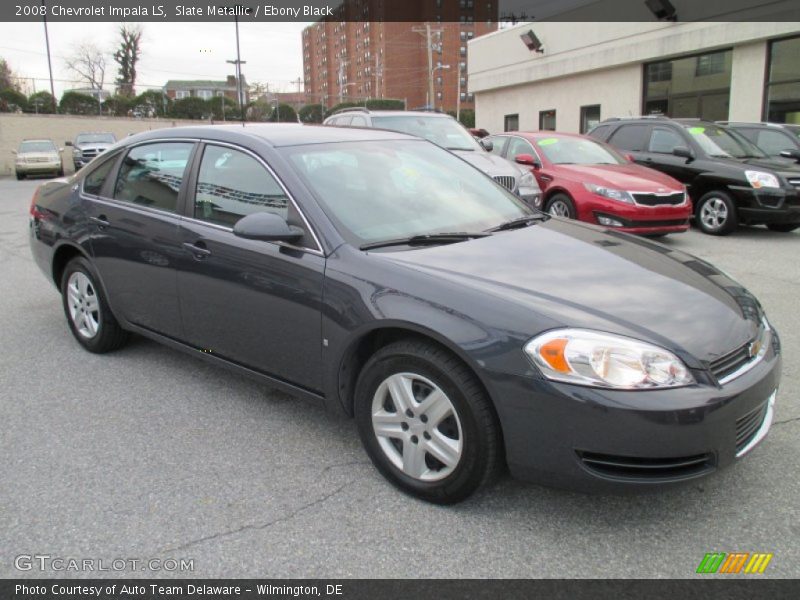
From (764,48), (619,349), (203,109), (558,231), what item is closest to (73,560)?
(619,349)

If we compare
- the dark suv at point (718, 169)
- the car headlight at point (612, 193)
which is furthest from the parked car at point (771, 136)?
the car headlight at point (612, 193)

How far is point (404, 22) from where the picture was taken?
108875mm

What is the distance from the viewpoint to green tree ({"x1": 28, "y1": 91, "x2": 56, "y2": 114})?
3769cm

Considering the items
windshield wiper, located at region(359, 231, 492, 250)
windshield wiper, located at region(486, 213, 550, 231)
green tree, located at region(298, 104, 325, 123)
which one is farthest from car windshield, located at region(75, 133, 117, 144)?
windshield wiper, located at region(359, 231, 492, 250)

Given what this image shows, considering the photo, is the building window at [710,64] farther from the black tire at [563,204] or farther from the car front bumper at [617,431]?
the car front bumper at [617,431]

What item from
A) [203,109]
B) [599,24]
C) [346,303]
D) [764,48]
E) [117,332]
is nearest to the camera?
[346,303]

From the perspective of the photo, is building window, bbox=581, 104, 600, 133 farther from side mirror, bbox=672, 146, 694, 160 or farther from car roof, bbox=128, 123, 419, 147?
car roof, bbox=128, 123, 419, 147

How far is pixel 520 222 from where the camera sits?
149 inches

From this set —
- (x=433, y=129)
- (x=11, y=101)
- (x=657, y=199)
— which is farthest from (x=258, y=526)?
(x=11, y=101)

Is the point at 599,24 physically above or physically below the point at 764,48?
above

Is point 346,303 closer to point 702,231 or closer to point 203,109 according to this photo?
point 702,231

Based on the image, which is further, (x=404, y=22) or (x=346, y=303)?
(x=404, y=22)

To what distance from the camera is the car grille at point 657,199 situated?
8.55 m

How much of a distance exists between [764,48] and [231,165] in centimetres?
1844
